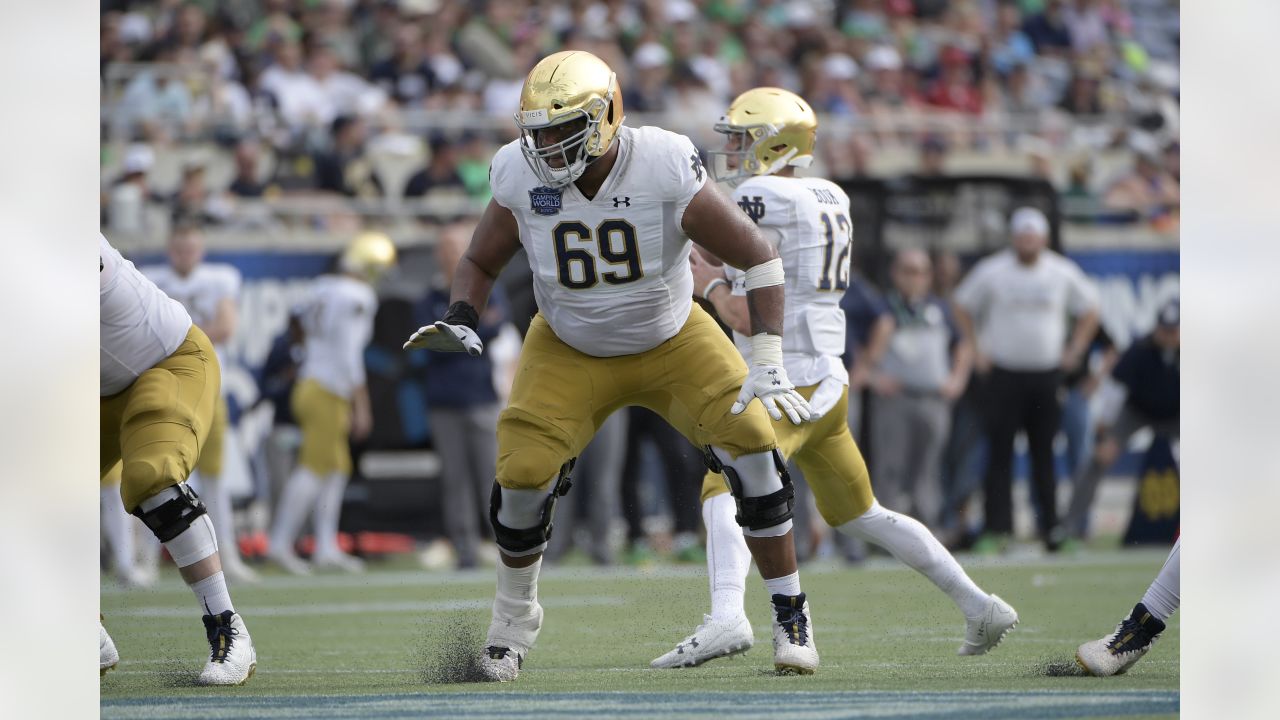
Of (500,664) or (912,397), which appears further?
(912,397)

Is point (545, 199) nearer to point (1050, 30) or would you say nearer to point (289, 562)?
point (289, 562)

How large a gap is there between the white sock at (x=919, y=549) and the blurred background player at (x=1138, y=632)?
723mm

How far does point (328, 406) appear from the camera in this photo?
1116 cm

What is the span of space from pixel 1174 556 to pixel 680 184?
6.11 ft

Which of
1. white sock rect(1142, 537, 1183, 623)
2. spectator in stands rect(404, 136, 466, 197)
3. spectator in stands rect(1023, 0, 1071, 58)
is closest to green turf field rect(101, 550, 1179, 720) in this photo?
white sock rect(1142, 537, 1183, 623)

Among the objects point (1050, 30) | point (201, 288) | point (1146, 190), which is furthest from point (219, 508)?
point (1050, 30)

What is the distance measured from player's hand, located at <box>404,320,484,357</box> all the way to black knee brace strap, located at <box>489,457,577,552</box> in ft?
1.65

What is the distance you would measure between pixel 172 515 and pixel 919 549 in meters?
2.52

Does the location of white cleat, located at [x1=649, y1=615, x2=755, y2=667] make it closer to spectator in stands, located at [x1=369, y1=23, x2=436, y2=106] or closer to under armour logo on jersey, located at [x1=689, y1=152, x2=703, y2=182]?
under armour logo on jersey, located at [x1=689, y1=152, x2=703, y2=182]

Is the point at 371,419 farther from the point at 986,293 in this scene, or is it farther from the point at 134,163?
the point at 986,293

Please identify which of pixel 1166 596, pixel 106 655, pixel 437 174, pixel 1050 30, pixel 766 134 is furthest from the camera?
pixel 1050 30

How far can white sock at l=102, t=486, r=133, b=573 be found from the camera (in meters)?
9.84

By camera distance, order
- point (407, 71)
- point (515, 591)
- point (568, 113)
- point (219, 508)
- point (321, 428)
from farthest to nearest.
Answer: point (407, 71), point (321, 428), point (219, 508), point (515, 591), point (568, 113)
